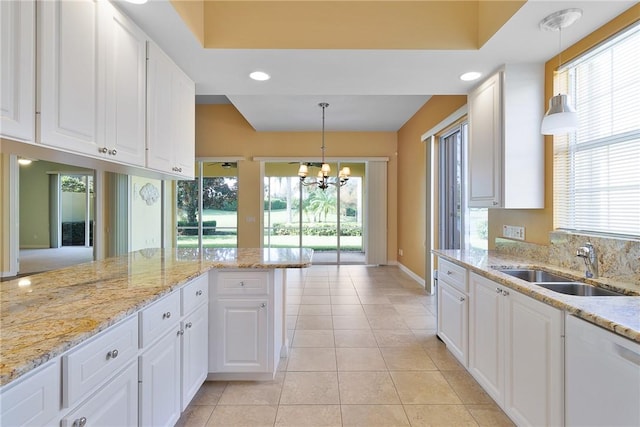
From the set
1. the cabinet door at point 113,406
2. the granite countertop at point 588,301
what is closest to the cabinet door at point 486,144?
the granite countertop at point 588,301

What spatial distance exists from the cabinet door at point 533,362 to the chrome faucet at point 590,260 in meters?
0.53

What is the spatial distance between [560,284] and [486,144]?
130 centimetres

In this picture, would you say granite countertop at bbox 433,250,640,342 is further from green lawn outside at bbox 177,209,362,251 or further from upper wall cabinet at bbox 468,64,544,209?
green lawn outside at bbox 177,209,362,251

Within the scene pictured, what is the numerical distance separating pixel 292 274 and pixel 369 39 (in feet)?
15.2

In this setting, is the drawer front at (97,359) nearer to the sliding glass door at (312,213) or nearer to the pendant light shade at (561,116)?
the pendant light shade at (561,116)

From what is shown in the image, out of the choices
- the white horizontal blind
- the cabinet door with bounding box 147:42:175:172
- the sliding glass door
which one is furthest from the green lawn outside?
the white horizontal blind

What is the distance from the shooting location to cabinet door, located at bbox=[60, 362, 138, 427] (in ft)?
3.41

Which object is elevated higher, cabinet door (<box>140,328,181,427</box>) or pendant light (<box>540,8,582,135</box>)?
pendant light (<box>540,8,582,135</box>)

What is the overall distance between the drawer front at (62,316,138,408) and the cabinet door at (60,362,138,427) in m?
0.04

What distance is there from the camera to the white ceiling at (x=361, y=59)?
6.15 feet

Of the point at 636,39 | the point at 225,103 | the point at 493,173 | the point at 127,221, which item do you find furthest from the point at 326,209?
the point at 636,39

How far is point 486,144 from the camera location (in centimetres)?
269

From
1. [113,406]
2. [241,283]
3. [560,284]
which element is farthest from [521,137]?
[113,406]

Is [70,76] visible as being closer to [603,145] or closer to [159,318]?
[159,318]
